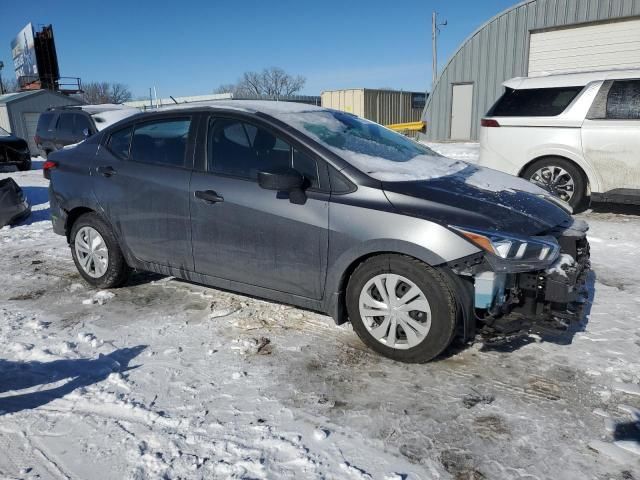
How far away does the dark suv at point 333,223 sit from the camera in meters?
2.88

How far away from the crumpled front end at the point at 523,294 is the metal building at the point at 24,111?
2500 centimetres

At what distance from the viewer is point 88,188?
4414 millimetres

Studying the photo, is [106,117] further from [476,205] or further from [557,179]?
[476,205]

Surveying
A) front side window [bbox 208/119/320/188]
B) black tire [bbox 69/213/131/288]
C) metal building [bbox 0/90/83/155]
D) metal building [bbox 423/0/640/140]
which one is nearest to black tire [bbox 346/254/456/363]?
front side window [bbox 208/119/320/188]

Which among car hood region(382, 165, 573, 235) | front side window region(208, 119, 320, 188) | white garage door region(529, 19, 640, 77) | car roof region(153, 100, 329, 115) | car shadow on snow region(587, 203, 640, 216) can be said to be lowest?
car shadow on snow region(587, 203, 640, 216)

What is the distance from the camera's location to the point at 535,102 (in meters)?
6.86

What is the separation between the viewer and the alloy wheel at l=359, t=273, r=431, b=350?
297cm

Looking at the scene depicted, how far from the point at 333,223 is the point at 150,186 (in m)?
1.71

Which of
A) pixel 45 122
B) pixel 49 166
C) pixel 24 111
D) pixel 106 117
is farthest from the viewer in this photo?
pixel 24 111

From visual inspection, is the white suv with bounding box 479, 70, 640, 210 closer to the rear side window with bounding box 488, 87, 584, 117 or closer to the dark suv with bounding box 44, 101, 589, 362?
the rear side window with bounding box 488, 87, 584, 117

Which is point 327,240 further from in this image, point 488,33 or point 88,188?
point 488,33

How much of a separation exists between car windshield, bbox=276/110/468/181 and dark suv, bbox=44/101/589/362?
0.06 ft

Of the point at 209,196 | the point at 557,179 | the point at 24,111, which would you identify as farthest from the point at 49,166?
the point at 24,111

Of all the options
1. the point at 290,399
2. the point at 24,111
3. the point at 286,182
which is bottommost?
the point at 290,399
